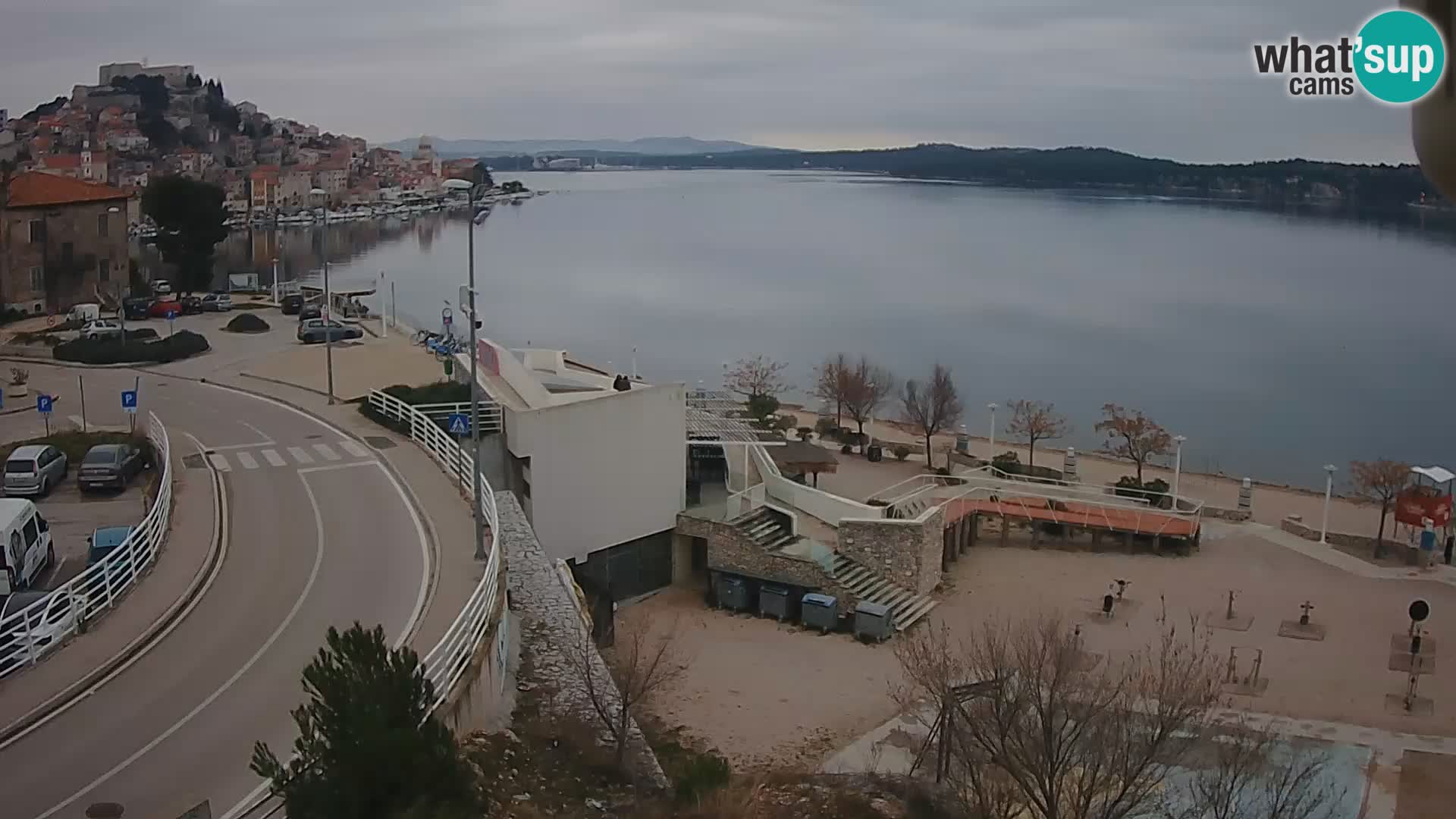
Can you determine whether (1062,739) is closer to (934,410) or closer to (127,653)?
(127,653)

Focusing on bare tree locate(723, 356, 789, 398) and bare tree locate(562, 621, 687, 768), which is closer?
bare tree locate(562, 621, 687, 768)

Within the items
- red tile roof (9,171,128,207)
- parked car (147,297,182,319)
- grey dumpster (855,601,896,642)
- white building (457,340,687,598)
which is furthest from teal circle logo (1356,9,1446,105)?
red tile roof (9,171,128,207)

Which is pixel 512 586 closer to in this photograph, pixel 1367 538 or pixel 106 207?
pixel 1367 538

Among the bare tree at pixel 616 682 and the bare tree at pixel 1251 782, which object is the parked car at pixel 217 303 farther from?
the bare tree at pixel 1251 782

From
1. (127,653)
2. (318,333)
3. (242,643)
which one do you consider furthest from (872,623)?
(318,333)

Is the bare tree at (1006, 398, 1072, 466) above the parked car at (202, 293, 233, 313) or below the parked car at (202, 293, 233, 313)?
below

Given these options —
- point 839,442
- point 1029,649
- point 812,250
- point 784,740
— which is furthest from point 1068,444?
point 812,250

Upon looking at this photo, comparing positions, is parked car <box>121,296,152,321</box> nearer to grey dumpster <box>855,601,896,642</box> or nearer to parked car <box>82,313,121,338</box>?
parked car <box>82,313,121,338</box>
